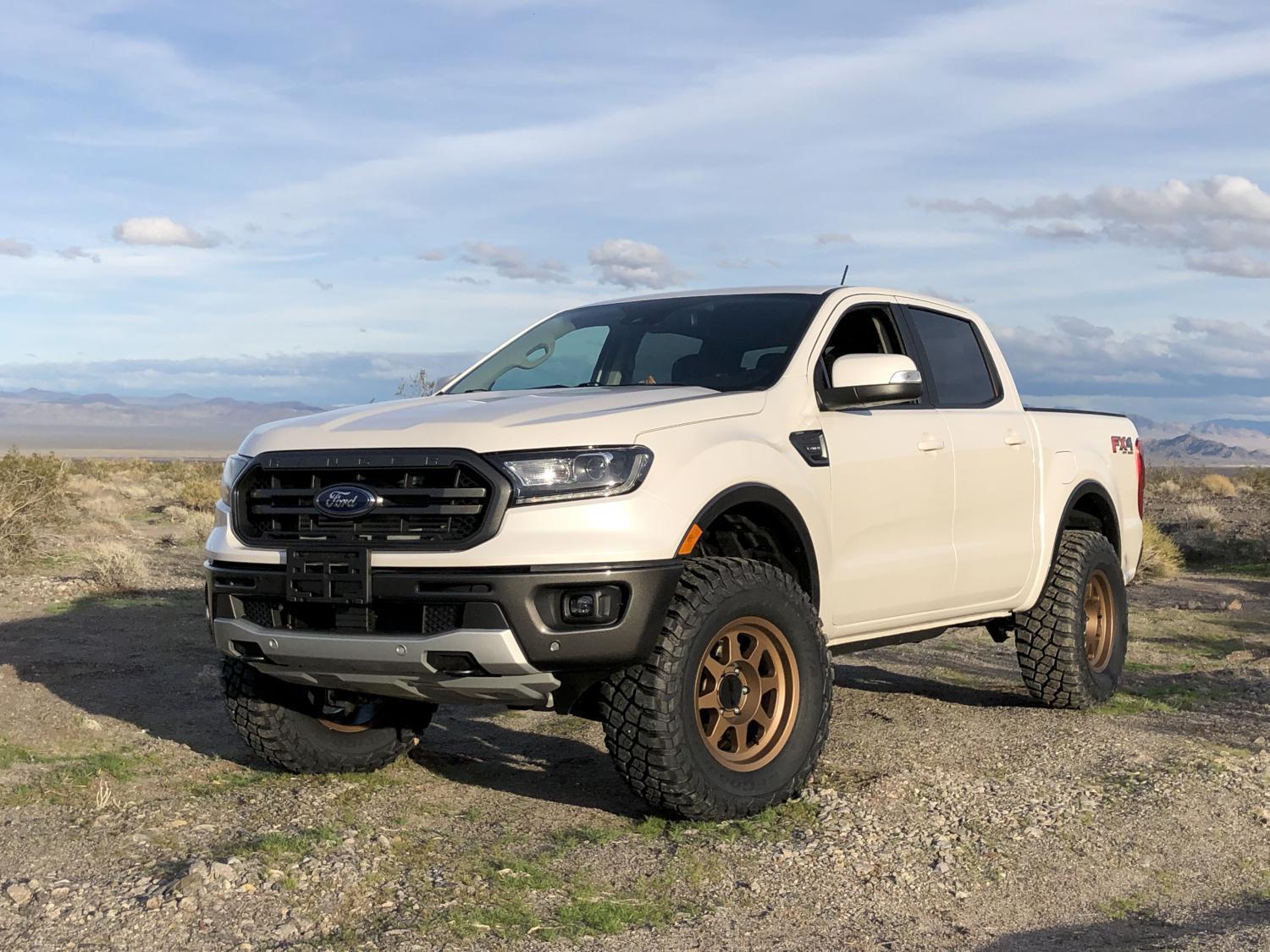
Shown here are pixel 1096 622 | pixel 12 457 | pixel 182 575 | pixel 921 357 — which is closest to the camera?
pixel 921 357

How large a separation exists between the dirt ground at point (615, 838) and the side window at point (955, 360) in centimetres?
167

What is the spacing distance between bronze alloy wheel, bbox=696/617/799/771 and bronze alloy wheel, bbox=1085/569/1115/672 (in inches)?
128

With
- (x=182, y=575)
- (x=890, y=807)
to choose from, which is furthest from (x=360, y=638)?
(x=182, y=575)

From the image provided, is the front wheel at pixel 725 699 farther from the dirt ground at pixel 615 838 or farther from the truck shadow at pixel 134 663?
the truck shadow at pixel 134 663

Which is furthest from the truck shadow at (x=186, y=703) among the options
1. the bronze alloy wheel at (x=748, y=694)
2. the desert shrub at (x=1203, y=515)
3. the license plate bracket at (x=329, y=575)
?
the desert shrub at (x=1203, y=515)

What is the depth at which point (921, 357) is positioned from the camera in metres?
6.82

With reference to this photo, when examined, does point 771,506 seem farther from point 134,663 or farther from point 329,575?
point 134,663

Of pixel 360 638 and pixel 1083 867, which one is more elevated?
pixel 360 638

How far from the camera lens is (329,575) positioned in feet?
16.0

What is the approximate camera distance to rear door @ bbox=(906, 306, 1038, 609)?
21.9 feet

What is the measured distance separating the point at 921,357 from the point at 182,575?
928 centimetres

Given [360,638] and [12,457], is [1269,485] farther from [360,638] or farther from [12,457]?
[360,638]

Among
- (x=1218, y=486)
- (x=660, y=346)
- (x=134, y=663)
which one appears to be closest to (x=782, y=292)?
(x=660, y=346)

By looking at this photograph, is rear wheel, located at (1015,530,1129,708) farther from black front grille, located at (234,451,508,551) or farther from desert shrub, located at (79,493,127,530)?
desert shrub, located at (79,493,127,530)
